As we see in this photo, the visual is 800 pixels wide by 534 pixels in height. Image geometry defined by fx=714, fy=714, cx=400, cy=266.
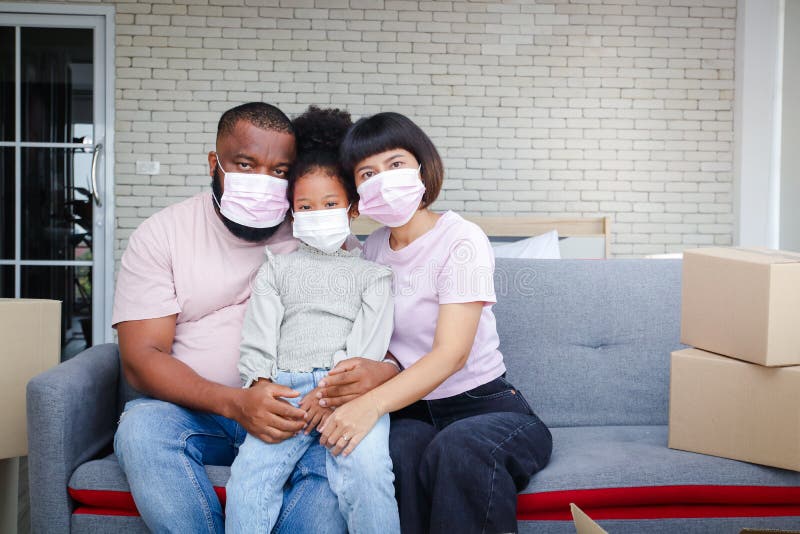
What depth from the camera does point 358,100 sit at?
5039mm

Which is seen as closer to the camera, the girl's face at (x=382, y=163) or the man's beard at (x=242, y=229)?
the girl's face at (x=382, y=163)

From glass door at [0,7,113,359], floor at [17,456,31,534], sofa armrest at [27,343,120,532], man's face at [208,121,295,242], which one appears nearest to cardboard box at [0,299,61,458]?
sofa armrest at [27,343,120,532]

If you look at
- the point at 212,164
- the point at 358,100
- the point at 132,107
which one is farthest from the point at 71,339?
the point at 212,164

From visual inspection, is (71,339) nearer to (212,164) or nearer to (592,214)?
(212,164)

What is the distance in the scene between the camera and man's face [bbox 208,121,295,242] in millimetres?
1844

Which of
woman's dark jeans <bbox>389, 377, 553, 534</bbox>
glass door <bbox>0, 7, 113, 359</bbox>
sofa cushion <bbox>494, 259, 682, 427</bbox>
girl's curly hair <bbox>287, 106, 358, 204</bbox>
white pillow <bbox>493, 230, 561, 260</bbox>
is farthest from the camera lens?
glass door <bbox>0, 7, 113, 359</bbox>

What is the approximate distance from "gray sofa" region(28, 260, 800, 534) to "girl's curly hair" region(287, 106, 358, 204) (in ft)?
2.18

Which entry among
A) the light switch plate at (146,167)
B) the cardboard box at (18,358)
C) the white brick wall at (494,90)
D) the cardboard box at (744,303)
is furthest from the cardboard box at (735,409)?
the light switch plate at (146,167)

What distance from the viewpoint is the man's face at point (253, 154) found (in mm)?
1844

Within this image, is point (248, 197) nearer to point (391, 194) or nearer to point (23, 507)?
point (391, 194)

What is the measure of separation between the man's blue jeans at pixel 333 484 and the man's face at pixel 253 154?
0.61 metres

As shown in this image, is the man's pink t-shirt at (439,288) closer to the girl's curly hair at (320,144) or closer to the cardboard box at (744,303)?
the girl's curly hair at (320,144)

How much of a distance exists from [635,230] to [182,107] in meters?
3.37

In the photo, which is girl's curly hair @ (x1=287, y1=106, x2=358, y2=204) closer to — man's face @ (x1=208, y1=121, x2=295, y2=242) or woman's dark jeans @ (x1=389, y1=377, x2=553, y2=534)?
man's face @ (x1=208, y1=121, x2=295, y2=242)
